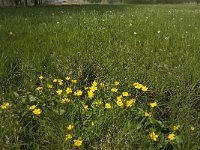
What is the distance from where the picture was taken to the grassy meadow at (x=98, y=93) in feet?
7.84

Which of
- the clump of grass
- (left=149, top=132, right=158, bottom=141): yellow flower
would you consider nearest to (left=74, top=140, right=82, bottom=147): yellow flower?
the clump of grass

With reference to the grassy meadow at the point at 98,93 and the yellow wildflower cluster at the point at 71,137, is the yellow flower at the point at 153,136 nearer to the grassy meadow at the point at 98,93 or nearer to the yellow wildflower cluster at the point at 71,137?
the grassy meadow at the point at 98,93

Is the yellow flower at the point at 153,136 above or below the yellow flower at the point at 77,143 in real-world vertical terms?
above

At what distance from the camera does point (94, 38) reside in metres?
5.27

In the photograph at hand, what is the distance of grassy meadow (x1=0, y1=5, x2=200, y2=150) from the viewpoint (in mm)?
2389

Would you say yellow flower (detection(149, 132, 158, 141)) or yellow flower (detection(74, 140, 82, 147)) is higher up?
yellow flower (detection(149, 132, 158, 141))

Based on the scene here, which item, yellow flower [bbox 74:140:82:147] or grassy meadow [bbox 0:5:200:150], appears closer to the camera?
yellow flower [bbox 74:140:82:147]

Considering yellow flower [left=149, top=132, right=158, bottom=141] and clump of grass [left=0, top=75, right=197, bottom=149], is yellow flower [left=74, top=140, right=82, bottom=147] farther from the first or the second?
yellow flower [left=149, top=132, right=158, bottom=141]

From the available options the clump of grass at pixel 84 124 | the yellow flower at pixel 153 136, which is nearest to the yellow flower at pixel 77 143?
the clump of grass at pixel 84 124

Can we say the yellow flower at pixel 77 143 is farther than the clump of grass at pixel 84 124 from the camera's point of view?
No

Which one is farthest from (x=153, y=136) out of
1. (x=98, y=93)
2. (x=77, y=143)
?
(x=98, y=93)

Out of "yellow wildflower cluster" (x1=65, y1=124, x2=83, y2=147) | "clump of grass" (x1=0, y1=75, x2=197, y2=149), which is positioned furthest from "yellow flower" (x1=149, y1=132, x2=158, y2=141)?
"yellow wildflower cluster" (x1=65, y1=124, x2=83, y2=147)

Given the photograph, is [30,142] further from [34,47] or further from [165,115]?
[34,47]

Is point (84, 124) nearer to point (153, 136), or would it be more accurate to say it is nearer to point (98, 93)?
point (98, 93)
